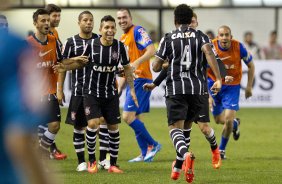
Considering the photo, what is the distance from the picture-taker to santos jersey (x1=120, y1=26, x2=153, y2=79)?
12617mm

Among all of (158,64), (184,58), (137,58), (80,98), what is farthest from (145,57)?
(184,58)

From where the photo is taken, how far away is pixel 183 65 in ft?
32.0

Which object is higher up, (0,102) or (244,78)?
(0,102)

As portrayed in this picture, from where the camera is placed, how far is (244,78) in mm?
22703

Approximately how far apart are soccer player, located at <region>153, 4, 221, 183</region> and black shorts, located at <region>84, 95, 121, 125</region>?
120 cm

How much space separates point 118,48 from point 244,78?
1233cm

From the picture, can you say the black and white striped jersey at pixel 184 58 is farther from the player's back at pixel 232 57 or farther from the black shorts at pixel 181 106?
the player's back at pixel 232 57

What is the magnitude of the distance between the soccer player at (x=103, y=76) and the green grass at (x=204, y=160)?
60 centimetres

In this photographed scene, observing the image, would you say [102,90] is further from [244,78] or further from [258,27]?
[258,27]

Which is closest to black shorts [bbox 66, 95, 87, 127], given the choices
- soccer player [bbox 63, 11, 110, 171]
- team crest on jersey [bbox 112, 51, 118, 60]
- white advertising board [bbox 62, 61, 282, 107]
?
soccer player [bbox 63, 11, 110, 171]

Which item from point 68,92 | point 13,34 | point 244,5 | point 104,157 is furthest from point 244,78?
point 13,34

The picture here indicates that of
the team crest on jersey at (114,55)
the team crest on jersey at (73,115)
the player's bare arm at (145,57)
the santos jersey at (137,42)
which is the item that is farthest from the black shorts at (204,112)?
the santos jersey at (137,42)

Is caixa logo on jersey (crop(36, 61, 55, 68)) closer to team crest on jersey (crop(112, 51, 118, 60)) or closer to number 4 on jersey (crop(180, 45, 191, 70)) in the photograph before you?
team crest on jersey (crop(112, 51, 118, 60))

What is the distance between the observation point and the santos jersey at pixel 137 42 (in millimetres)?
12617
